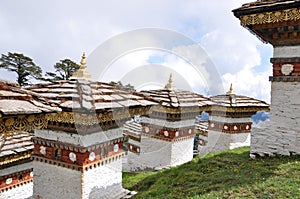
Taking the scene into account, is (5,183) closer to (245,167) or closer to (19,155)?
(19,155)

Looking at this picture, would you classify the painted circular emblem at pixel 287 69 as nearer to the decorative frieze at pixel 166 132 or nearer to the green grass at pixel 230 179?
the green grass at pixel 230 179

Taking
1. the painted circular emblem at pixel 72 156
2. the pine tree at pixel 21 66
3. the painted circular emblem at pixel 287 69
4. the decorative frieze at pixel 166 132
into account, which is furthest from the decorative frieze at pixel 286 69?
the pine tree at pixel 21 66

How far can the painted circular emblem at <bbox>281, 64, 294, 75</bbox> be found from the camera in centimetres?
594

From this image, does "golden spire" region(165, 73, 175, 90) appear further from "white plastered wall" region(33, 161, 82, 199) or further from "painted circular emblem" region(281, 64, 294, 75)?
"white plastered wall" region(33, 161, 82, 199)

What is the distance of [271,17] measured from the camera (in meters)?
5.60

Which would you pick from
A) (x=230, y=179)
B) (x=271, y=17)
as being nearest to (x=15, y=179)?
(x=230, y=179)

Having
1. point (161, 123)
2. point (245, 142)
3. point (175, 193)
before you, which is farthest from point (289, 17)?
point (245, 142)

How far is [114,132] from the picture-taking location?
235 inches

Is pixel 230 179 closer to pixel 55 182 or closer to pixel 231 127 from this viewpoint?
pixel 55 182

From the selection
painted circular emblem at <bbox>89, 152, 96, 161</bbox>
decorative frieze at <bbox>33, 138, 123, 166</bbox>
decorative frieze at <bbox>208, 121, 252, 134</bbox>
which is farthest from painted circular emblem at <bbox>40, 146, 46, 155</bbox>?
decorative frieze at <bbox>208, 121, 252, 134</bbox>

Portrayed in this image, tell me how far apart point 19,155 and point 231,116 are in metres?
7.80

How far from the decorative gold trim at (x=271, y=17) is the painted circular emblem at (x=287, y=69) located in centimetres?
111

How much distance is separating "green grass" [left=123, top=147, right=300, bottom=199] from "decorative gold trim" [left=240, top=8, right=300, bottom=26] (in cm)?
300

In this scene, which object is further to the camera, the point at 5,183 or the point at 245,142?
the point at 245,142
